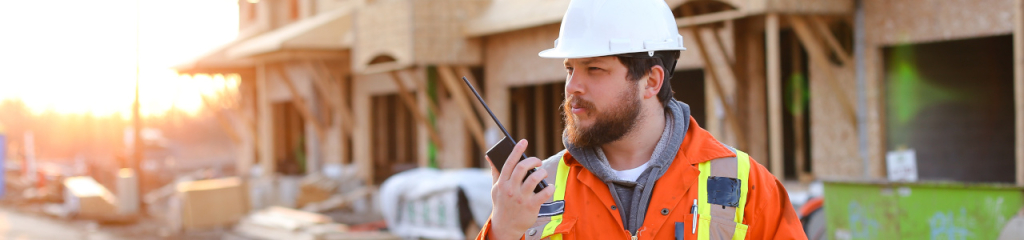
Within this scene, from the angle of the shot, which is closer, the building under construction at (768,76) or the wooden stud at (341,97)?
the building under construction at (768,76)

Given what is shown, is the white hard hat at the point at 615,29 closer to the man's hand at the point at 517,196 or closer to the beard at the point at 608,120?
the beard at the point at 608,120

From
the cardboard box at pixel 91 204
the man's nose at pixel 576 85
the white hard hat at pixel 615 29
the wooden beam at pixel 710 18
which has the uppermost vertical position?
the wooden beam at pixel 710 18

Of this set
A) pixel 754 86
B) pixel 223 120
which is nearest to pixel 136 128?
pixel 223 120

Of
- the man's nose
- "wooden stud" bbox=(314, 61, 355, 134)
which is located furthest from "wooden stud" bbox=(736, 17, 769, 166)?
"wooden stud" bbox=(314, 61, 355, 134)

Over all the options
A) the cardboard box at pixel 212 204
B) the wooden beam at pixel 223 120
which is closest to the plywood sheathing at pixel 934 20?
the cardboard box at pixel 212 204

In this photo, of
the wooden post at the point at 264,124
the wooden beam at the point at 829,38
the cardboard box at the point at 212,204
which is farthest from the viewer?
the wooden post at the point at 264,124

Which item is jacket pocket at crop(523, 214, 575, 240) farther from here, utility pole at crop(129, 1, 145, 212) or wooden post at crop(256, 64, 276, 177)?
wooden post at crop(256, 64, 276, 177)

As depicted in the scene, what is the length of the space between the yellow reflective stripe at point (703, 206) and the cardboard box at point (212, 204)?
48.0 ft

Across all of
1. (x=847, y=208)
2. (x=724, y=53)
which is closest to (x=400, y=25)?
(x=724, y=53)

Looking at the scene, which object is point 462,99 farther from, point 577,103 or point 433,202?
point 577,103

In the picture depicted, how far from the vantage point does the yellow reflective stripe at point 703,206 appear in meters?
2.48

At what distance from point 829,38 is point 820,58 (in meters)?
0.28

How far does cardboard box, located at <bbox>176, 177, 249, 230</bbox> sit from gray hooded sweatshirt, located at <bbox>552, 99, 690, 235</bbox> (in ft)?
47.4

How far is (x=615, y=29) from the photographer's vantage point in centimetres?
260
